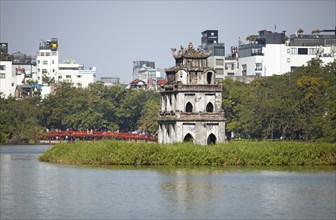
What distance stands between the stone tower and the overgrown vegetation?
18.1 m

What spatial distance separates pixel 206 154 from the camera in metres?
85.4

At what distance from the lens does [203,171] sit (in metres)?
81.6

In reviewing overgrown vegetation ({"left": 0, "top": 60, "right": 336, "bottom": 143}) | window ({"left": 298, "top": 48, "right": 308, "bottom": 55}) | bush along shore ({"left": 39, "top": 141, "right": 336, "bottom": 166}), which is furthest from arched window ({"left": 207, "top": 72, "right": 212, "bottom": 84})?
window ({"left": 298, "top": 48, "right": 308, "bottom": 55})

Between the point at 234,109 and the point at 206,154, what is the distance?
57.9 metres

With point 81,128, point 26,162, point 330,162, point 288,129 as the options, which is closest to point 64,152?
point 26,162

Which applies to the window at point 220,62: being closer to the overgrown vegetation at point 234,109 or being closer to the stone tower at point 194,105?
the overgrown vegetation at point 234,109

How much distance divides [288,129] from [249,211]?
232 feet

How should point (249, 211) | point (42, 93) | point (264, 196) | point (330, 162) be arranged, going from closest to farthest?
point (249, 211)
point (264, 196)
point (330, 162)
point (42, 93)

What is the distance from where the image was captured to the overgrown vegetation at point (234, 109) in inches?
4988

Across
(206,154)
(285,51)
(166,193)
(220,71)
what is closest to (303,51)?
(285,51)

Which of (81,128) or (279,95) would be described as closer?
(279,95)

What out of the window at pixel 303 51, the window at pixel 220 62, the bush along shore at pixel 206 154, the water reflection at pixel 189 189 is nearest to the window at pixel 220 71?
the window at pixel 220 62

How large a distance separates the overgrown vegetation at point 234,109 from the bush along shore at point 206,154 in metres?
24.2

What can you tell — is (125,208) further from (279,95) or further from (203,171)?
(279,95)
